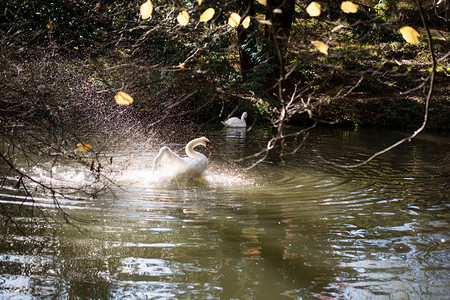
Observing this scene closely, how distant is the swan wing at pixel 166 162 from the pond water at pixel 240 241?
14.0 inches

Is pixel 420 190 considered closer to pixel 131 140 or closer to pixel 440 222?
pixel 440 222

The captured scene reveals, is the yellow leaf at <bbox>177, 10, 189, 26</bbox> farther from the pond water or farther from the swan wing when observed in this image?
the swan wing

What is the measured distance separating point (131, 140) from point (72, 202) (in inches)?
256

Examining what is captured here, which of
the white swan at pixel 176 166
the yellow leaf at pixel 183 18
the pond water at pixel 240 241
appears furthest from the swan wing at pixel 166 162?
the yellow leaf at pixel 183 18

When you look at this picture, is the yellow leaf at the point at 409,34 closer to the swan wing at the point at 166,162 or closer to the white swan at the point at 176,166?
the white swan at the point at 176,166

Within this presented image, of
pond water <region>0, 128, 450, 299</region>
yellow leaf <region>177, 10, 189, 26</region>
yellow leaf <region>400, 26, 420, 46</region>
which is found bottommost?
pond water <region>0, 128, 450, 299</region>

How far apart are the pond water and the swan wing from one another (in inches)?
14.0

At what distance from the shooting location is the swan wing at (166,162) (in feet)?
24.6

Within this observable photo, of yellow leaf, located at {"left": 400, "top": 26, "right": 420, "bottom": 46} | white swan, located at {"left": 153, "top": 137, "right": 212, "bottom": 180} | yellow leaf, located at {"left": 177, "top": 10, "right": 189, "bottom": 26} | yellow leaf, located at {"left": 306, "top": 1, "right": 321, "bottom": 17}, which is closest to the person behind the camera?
yellow leaf, located at {"left": 400, "top": 26, "right": 420, "bottom": 46}

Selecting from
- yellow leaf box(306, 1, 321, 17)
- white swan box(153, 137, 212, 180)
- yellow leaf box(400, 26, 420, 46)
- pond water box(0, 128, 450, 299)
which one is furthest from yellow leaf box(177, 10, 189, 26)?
white swan box(153, 137, 212, 180)

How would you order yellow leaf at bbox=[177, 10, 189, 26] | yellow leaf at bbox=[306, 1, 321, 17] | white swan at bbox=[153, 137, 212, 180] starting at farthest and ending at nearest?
white swan at bbox=[153, 137, 212, 180]
yellow leaf at bbox=[177, 10, 189, 26]
yellow leaf at bbox=[306, 1, 321, 17]

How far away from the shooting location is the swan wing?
7.51 metres

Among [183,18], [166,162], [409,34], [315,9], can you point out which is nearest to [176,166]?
[166,162]

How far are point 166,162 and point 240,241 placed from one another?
3.36m
